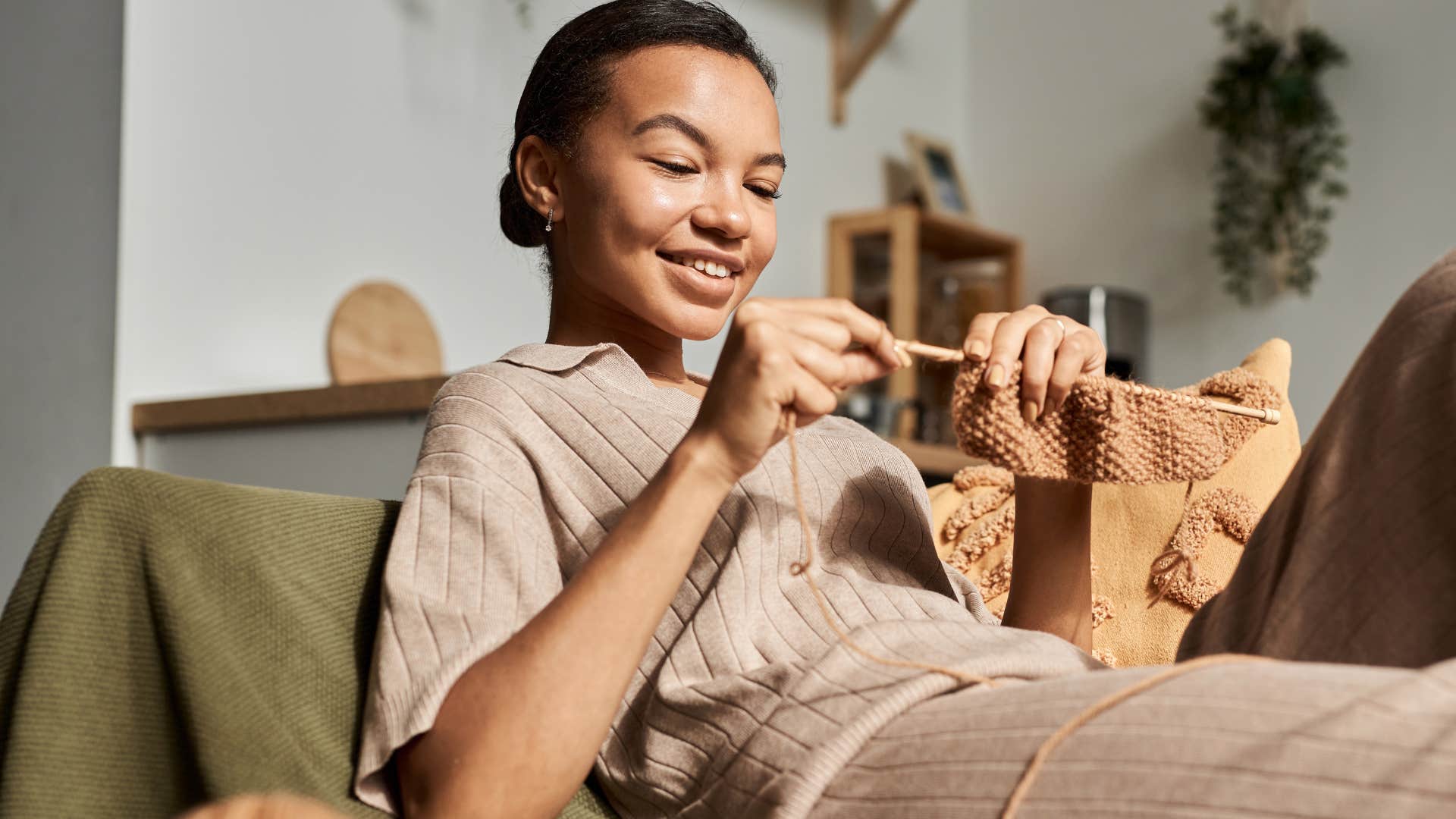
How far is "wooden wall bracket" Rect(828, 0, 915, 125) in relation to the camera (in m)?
3.32

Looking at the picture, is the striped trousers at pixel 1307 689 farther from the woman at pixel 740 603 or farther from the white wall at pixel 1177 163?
the white wall at pixel 1177 163

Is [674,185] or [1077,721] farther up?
[674,185]

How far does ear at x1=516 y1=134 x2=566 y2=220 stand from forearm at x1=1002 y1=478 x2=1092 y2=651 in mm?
458

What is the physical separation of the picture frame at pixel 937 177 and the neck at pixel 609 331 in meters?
2.39

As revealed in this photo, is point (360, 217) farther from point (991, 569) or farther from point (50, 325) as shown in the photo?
point (991, 569)

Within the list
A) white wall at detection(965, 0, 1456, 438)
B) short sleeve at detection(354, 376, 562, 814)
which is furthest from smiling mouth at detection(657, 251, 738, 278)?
white wall at detection(965, 0, 1456, 438)

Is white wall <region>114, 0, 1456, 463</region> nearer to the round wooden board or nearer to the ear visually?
the round wooden board

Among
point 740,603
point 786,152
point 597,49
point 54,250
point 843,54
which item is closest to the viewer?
point 740,603

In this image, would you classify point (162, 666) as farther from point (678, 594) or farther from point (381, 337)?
point (381, 337)

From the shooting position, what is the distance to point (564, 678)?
28.4 inches

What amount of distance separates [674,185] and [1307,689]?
24.3 inches

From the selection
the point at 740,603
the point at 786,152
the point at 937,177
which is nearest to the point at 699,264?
the point at 740,603

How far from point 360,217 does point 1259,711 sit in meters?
1.98

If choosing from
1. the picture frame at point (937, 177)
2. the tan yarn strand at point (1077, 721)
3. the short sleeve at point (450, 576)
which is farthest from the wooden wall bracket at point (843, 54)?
the tan yarn strand at point (1077, 721)
